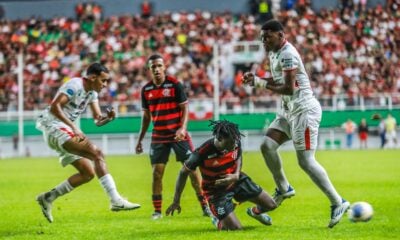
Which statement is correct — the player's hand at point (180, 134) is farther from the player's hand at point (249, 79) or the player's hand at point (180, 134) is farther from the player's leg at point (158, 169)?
the player's hand at point (249, 79)

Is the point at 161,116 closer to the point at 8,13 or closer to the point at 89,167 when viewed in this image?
the point at 89,167

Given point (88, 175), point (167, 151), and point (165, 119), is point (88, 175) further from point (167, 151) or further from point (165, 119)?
point (165, 119)

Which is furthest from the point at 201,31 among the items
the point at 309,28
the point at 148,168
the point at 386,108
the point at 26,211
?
the point at 26,211

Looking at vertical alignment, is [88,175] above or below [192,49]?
below

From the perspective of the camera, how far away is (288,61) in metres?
11.5

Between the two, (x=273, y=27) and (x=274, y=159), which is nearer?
(x=273, y=27)

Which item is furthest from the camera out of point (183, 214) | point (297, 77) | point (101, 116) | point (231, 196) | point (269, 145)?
point (183, 214)

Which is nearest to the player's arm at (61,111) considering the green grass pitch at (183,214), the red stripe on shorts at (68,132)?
the red stripe on shorts at (68,132)

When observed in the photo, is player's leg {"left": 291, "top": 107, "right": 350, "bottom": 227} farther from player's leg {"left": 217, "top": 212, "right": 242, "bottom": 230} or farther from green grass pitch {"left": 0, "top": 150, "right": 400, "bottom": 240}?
player's leg {"left": 217, "top": 212, "right": 242, "bottom": 230}

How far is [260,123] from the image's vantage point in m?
44.7

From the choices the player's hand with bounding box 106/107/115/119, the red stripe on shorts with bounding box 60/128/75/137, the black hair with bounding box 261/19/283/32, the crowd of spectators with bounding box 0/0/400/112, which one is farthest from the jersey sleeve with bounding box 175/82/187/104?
the crowd of spectators with bounding box 0/0/400/112

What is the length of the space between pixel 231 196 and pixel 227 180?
0.40 metres

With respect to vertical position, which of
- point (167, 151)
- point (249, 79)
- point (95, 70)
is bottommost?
point (167, 151)

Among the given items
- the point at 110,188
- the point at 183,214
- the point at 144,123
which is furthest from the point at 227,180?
the point at 144,123
